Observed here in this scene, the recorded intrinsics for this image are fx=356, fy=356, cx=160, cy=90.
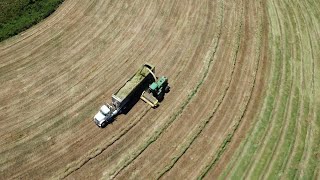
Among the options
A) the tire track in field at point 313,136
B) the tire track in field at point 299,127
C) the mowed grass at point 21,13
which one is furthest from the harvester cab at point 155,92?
the mowed grass at point 21,13

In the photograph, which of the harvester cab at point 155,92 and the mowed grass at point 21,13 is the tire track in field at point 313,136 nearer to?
the harvester cab at point 155,92

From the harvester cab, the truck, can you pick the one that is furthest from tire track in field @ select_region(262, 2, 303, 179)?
the truck

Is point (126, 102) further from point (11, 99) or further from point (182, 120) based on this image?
point (11, 99)

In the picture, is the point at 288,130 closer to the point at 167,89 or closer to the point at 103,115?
the point at 167,89

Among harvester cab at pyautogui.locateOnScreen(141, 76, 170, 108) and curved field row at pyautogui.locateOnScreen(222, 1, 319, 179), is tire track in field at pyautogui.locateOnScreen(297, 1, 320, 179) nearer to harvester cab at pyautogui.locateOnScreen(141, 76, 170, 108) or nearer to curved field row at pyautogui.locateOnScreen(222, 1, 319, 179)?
curved field row at pyautogui.locateOnScreen(222, 1, 319, 179)

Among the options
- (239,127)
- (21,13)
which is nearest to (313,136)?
(239,127)
